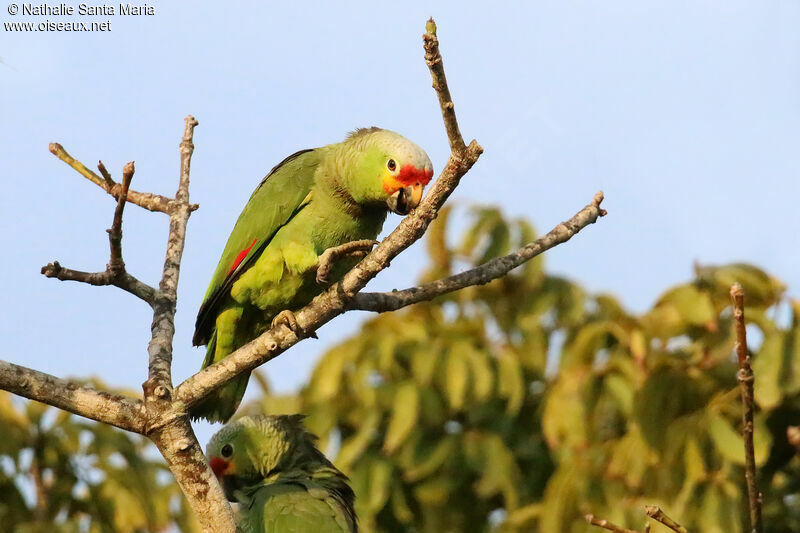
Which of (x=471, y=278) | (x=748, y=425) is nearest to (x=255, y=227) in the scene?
(x=471, y=278)

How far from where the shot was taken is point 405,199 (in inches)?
169

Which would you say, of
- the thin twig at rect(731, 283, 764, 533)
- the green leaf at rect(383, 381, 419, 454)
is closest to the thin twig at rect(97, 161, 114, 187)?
the thin twig at rect(731, 283, 764, 533)

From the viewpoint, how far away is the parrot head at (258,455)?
4.37 metres

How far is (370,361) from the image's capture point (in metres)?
6.02

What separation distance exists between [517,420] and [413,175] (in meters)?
2.78

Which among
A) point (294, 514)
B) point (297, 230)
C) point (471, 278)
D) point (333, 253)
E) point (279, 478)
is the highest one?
point (297, 230)

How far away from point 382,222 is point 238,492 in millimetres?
1539

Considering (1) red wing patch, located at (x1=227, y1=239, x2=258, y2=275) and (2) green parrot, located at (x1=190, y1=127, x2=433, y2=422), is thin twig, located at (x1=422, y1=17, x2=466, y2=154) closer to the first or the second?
(2) green parrot, located at (x1=190, y1=127, x2=433, y2=422)

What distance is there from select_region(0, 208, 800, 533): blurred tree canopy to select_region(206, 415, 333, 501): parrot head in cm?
118

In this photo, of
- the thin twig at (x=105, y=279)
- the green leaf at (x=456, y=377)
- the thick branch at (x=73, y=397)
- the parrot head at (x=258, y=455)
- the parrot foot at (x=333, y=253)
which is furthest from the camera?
the green leaf at (x=456, y=377)

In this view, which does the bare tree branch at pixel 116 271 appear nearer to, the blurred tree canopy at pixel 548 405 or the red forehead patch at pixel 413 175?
the red forehead patch at pixel 413 175

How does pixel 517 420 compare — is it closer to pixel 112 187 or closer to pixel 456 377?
pixel 456 377

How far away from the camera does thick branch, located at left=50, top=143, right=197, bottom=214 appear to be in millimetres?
3318

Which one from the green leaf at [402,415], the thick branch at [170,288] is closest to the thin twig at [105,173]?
the thick branch at [170,288]
